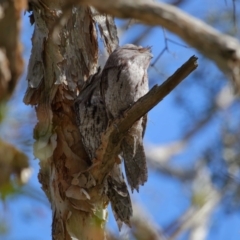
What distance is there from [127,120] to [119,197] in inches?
25.4

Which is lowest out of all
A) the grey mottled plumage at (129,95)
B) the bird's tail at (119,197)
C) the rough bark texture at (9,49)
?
the rough bark texture at (9,49)

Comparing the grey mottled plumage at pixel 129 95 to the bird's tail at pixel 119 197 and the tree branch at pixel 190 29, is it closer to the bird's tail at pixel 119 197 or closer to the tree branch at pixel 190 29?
the bird's tail at pixel 119 197

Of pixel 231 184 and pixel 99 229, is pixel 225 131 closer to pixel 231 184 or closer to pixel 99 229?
pixel 231 184

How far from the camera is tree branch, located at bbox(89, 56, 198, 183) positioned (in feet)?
7.53

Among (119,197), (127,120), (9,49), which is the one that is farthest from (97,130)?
(9,49)

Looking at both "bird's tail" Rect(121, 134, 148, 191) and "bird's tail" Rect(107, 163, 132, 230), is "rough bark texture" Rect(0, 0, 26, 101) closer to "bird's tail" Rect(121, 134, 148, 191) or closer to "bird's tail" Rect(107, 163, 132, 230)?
"bird's tail" Rect(121, 134, 148, 191)

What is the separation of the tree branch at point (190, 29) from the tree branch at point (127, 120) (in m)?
0.77

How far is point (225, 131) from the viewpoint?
7.58 m

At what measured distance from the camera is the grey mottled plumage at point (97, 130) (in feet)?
10.3

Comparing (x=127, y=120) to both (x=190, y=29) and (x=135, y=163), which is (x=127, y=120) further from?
(x=190, y=29)

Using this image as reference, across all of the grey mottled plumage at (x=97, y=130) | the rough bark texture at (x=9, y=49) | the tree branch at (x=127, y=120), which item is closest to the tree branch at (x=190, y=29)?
the rough bark texture at (x=9, y=49)

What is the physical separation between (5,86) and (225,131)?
6.62 m

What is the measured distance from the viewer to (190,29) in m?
1.49

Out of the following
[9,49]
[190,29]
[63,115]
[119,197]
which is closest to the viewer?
[9,49]
